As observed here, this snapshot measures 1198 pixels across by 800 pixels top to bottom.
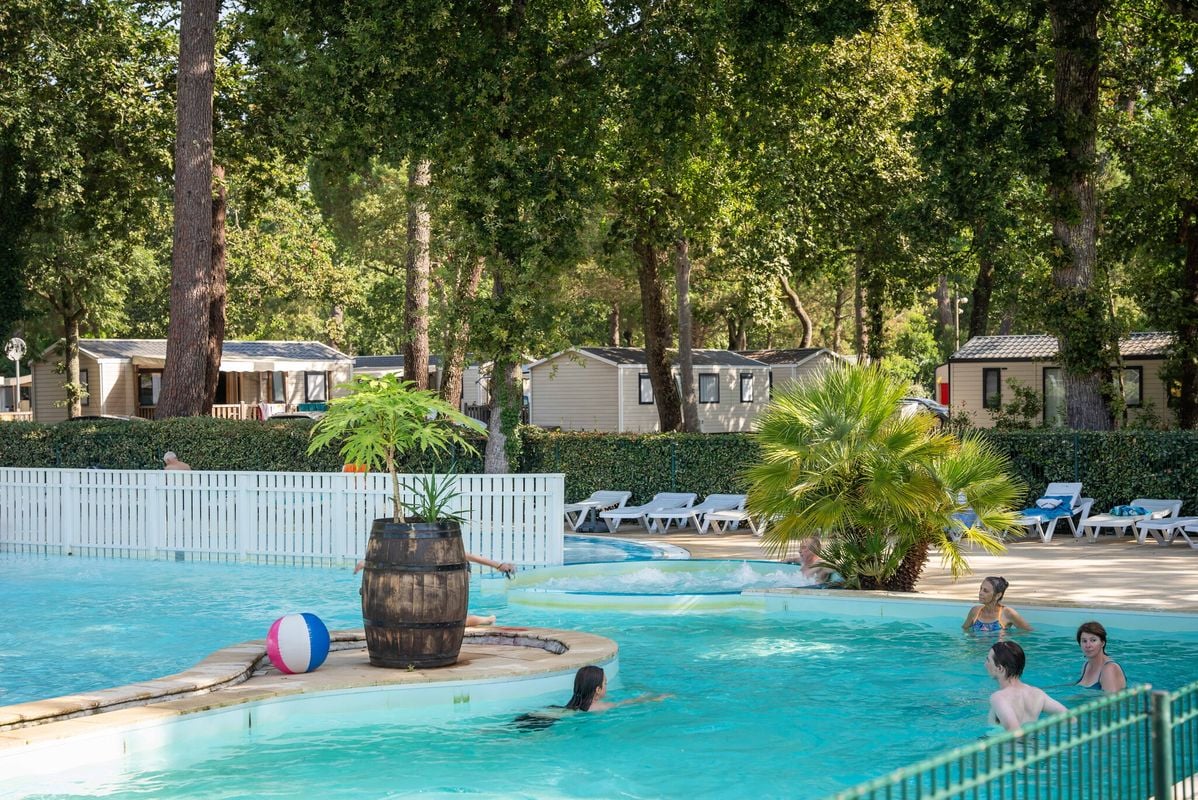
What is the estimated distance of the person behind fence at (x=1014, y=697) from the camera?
26.5 ft

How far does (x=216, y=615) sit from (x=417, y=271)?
13406 mm

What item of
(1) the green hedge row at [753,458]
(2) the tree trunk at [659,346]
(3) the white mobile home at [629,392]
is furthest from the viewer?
(3) the white mobile home at [629,392]

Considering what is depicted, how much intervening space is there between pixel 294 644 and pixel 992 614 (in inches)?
249

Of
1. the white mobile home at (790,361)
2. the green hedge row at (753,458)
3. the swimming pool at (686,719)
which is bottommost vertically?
the swimming pool at (686,719)

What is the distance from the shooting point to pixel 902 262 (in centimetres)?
3156

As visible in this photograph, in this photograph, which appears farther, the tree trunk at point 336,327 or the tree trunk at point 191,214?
the tree trunk at point 336,327

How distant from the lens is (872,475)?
12938 millimetres

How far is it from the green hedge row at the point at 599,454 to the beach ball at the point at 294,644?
Answer: 32.1 feet

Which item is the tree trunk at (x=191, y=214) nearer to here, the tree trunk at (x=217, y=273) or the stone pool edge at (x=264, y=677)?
the tree trunk at (x=217, y=273)

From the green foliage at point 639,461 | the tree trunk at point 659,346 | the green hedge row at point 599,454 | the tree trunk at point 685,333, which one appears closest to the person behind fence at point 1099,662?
the green hedge row at point 599,454

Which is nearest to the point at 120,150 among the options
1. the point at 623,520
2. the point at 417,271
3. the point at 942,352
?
the point at 417,271

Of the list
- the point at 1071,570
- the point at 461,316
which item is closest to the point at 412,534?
the point at 1071,570

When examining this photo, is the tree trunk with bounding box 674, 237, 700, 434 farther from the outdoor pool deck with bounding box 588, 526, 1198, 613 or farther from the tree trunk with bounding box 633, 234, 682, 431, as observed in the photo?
the outdoor pool deck with bounding box 588, 526, 1198, 613

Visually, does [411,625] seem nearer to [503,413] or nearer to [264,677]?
[264,677]
